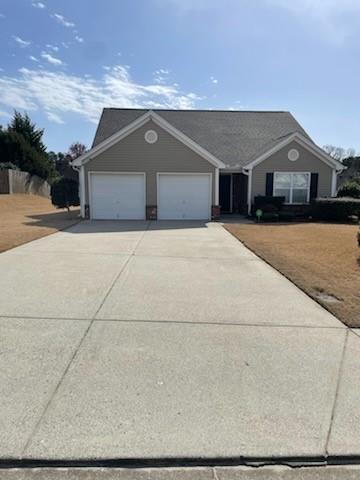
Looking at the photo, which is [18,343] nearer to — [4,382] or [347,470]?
[4,382]

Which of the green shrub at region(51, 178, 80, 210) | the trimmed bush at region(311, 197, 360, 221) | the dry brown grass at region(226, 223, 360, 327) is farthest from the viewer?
the green shrub at region(51, 178, 80, 210)

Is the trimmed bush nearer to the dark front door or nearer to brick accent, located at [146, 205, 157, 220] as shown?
the dark front door

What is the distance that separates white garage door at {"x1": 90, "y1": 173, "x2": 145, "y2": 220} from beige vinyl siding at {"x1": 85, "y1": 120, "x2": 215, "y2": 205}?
31 centimetres

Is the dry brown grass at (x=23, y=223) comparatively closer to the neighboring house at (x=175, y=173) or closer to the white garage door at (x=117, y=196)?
the white garage door at (x=117, y=196)

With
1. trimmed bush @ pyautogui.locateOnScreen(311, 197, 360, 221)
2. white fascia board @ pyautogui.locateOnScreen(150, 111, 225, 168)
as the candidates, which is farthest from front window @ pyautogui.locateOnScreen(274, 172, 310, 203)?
white fascia board @ pyautogui.locateOnScreen(150, 111, 225, 168)

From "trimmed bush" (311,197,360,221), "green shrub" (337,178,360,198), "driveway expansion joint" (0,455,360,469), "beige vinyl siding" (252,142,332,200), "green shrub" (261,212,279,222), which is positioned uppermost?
"beige vinyl siding" (252,142,332,200)

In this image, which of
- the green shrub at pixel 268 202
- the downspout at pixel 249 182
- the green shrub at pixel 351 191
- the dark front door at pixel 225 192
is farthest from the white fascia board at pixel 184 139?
the green shrub at pixel 351 191

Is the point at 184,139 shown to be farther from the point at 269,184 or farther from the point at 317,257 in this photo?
the point at 317,257

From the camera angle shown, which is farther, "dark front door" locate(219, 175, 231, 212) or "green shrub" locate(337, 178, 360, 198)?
"dark front door" locate(219, 175, 231, 212)

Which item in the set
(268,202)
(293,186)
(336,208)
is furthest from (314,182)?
(268,202)

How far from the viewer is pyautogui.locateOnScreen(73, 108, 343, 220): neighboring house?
18.6 meters

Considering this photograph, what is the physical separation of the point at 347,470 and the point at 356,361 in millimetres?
1702

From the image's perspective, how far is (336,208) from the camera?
62.1 feet

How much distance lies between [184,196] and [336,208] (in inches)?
296
